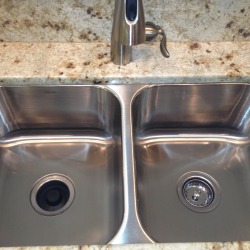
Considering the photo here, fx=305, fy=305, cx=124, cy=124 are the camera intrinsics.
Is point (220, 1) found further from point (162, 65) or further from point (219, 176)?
point (219, 176)

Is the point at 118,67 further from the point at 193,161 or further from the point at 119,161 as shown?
the point at 193,161

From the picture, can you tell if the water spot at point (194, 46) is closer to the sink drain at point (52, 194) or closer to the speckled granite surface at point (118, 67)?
the speckled granite surface at point (118, 67)

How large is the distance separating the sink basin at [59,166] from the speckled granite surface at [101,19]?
6.3 inches

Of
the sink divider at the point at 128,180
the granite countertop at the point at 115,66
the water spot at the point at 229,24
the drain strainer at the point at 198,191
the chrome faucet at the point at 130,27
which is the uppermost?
the chrome faucet at the point at 130,27

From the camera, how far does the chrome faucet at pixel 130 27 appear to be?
663 mm

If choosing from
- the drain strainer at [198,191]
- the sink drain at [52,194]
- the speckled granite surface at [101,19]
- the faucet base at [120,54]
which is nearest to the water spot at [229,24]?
the speckled granite surface at [101,19]

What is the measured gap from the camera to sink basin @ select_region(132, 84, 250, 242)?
2.68 feet

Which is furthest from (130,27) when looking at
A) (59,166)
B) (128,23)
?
(59,166)

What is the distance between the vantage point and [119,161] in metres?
0.84

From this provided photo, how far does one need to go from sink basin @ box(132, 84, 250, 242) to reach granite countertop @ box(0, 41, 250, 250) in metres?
0.04

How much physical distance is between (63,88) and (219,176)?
0.52 m

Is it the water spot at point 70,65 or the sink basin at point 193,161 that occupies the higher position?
the water spot at point 70,65

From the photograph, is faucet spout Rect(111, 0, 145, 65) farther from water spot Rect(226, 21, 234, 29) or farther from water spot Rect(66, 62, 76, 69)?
water spot Rect(226, 21, 234, 29)

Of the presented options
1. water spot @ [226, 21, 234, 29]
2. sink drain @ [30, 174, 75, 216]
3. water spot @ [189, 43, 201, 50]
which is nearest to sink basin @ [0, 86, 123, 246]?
sink drain @ [30, 174, 75, 216]
